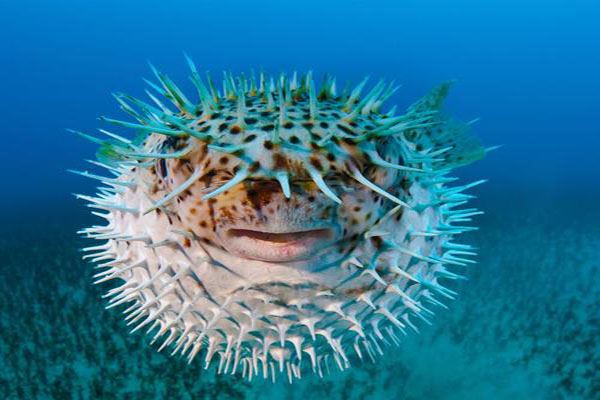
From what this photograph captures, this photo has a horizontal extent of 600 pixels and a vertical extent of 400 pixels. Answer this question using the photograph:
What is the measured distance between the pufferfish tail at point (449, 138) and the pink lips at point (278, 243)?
2.37 ft

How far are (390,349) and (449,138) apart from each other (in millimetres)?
3526

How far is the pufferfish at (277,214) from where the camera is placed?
866 mm

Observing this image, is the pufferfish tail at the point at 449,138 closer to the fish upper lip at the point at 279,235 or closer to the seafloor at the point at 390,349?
the fish upper lip at the point at 279,235

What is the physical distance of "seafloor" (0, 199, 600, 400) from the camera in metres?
4.07

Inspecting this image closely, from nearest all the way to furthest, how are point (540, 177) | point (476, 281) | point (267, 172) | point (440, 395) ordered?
point (267, 172) → point (440, 395) → point (476, 281) → point (540, 177)

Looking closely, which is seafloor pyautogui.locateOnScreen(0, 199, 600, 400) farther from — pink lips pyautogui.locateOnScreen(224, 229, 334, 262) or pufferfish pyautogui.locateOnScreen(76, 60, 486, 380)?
pink lips pyautogui.locateOnScreen(224, 229, 334, 262)

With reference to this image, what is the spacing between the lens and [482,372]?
4.71 meters

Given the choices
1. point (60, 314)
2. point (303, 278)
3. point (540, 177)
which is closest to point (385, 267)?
point (303, 278)

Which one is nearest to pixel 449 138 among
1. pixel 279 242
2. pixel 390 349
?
pixel 279 242

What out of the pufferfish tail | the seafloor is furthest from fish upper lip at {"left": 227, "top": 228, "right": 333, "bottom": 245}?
the seafloor

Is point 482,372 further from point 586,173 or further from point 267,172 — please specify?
point 586,173

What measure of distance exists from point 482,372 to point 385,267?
171 inches

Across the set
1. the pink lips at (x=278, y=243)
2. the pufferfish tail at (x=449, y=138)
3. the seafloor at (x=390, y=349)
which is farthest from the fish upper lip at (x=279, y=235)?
the seafloor at (x=390, y=349)

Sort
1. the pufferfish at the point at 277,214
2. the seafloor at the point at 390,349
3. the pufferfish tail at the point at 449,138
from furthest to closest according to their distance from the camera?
the seafloor at the point at 390,349 < the pufferfish tail at the point at 449,138 < the pufferfish at the point at 277,214
